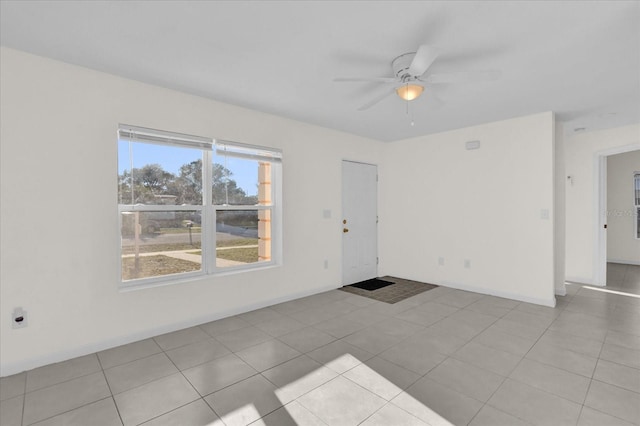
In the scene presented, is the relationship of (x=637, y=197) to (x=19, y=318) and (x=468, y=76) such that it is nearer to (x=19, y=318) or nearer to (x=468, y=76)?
(x=468, y=76)

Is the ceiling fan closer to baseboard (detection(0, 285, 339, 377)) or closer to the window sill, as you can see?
the window sill

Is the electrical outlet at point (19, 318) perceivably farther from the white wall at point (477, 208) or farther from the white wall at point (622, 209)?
the white wall at point (622, 209)

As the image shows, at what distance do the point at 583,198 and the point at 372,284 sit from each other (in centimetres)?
382

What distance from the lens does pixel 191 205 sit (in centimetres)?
338

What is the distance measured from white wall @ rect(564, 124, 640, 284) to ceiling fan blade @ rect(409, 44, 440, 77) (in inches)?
179

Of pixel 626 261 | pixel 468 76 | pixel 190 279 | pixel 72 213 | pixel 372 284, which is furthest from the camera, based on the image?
pixel 626 261

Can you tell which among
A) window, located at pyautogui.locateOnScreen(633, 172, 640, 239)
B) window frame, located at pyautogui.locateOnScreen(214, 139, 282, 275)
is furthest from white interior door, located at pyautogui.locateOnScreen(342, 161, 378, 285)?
window, located at pyautogui.locateOnScreen(633, 172, 640, 239)

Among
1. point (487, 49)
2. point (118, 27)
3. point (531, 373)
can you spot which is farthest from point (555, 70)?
point (118, 27)

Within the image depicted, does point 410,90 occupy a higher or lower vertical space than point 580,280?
higher

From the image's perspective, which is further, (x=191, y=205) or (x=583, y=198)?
(x=583, y=198)

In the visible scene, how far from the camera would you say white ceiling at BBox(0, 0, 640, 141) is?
190 centimetres

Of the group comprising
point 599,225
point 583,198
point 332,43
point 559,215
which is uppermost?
point 332,43

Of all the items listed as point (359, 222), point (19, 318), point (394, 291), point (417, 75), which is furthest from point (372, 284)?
point (19, 318)

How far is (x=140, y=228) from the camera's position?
305 centimetres
